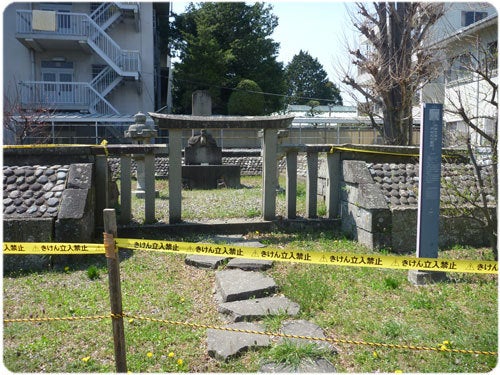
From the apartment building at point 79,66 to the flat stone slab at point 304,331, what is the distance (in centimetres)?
2059

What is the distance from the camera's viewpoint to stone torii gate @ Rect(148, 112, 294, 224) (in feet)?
27.6

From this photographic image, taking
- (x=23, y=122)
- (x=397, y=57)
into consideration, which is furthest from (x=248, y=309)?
(x=23, y=122)

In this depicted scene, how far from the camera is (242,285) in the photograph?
5605 millimetres

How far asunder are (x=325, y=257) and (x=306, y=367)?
0.94 metres

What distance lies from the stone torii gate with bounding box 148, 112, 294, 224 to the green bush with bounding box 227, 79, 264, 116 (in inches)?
815

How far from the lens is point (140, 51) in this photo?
90.7 feet

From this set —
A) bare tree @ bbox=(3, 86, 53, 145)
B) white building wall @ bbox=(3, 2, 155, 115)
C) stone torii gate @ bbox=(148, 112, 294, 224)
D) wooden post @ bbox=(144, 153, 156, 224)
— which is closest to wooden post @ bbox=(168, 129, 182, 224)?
stone torii gate @ bbox=(148, 112, 294, 224)

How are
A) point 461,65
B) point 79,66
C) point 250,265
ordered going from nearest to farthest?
point 250,265 → point 461,65 → point 79,66

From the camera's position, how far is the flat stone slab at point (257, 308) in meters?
4.83

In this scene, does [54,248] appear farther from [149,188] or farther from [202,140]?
[202,140]

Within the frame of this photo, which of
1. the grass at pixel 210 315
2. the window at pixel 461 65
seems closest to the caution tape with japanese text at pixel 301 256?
the grass at pixel 210 315


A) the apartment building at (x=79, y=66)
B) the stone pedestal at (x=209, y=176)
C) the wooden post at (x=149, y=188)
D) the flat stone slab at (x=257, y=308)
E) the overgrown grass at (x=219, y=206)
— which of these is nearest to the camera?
the flat stone slab at (x=257, y=308)

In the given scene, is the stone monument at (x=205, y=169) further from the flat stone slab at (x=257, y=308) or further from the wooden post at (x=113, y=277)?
the wooden post at (x=113, y=277)

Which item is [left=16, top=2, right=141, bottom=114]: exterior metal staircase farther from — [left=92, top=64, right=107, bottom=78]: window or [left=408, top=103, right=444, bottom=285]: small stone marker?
[left=408, top=103, right=444, bottom=285]: small stone marker
